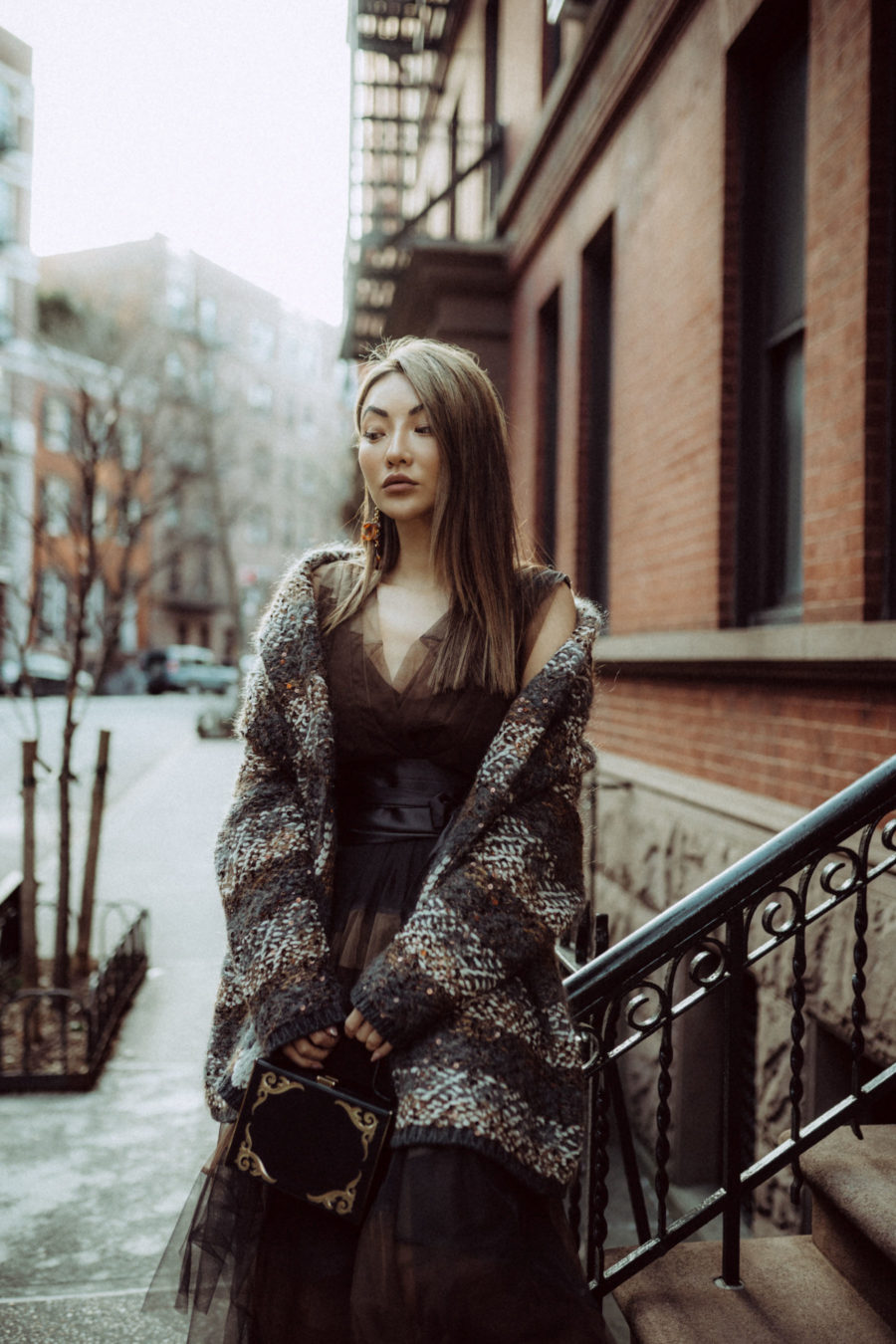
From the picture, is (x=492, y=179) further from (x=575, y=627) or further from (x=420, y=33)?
(x=575, y=627)

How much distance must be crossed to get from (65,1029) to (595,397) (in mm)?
5356

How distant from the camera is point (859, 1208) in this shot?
2584 mm

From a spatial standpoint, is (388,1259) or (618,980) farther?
(618,980)

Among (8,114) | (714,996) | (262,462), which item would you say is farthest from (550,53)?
(262,462)

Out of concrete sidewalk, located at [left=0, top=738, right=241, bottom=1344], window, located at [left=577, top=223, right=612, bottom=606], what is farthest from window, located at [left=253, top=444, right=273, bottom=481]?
concrete sidewalk, located at [left=0, top=738, right=241, bottom=1344]

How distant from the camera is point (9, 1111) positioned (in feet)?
16.1

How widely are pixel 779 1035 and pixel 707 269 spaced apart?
136 inches

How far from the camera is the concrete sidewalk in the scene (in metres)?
3.42

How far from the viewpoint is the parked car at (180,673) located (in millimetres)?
47875

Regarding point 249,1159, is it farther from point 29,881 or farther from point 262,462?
point 262,462

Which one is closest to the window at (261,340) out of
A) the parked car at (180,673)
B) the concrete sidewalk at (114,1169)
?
the parked car at (180,673)

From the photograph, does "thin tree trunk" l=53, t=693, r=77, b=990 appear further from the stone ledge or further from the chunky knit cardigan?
the chunky knit cardigan

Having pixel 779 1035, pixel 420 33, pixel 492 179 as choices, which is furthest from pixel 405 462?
pixel 420 33

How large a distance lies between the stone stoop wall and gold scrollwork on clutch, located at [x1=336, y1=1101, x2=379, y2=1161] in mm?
1697
